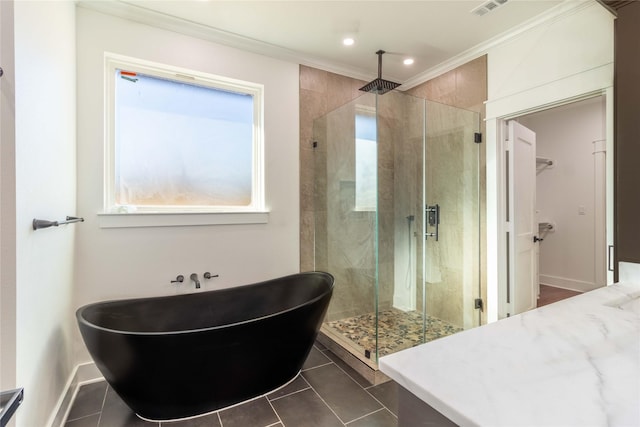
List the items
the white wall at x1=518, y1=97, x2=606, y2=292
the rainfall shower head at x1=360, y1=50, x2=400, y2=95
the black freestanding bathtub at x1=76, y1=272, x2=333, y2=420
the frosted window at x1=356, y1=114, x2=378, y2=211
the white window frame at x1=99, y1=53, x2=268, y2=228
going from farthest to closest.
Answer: the white wall at x1=518, y1=97, x2=606, y2=292 < the rainfall shower head at x1=360, y1=50, x2=400, y2=95 < the frosted window at x1=356, y1=114, x2=378, y2=211 < the white window frame at x1=99, y1=53, x2=268, y2=228 < the black freestanding bathtub at x1=76, y1=272, x2=333, y2=420

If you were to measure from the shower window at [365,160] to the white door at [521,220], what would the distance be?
3.92 ft

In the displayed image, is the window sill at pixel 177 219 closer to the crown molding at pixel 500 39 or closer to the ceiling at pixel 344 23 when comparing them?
the ceiling at pixel 344 23

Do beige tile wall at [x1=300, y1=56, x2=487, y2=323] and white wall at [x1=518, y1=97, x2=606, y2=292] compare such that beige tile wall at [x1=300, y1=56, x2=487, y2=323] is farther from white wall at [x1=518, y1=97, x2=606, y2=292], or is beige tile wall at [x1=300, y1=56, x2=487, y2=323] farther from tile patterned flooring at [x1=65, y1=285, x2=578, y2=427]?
white wall at [x1=518, y1=97, x2=606, y2=292]

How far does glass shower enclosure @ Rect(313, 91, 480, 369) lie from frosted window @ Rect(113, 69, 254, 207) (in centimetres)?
80

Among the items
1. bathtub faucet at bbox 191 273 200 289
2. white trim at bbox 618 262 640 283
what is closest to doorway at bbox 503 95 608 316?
white trim at bbox 618 262 640 283

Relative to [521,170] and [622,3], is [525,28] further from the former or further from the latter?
[521,170]

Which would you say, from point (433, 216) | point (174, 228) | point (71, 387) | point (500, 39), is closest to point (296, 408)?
point (71, 387)

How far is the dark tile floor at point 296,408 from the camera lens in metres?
1.71

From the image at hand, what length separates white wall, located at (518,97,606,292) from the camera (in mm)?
3873

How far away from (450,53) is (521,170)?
129 centimetres

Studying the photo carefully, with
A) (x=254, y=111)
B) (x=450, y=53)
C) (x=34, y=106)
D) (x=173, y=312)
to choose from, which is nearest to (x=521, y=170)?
(x=450, y=53)

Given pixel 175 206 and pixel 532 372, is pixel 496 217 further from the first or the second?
pixel 175 206

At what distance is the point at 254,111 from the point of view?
2.77 metres

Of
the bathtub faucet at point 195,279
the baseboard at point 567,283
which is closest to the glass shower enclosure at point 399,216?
the bathtub faucet at point 195,279
